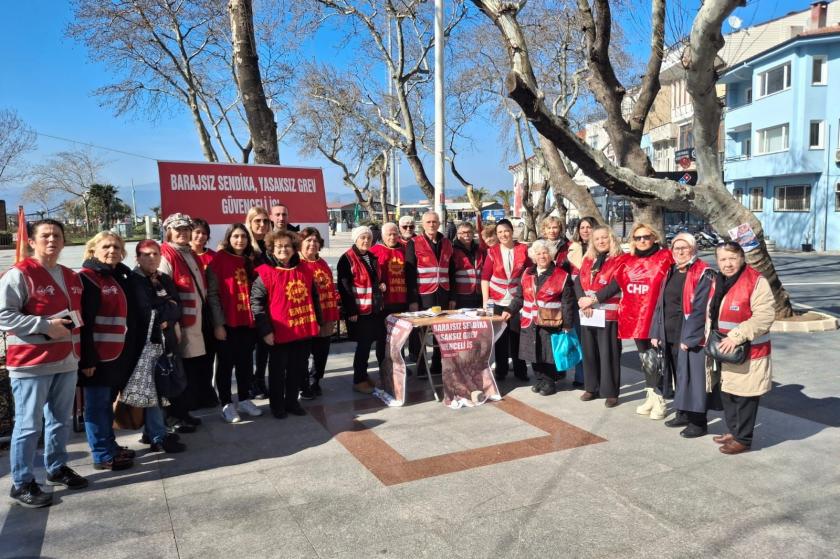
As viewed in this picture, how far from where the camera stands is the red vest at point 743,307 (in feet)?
14.4

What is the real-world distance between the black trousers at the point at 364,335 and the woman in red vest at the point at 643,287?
7.87 ft

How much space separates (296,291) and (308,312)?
0.21 meters

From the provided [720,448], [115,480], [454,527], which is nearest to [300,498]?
[454,527]

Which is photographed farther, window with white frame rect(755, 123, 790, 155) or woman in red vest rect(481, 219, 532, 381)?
window with white frame rect(755, 123, 790, 155)

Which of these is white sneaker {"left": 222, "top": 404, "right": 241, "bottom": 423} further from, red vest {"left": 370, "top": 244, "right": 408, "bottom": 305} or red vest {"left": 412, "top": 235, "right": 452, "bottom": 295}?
red vest {"left": 412, "top": 235, "right": 452, "bottom": 295}

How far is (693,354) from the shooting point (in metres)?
4.79

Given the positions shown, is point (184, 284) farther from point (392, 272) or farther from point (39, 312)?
point (392, 272)

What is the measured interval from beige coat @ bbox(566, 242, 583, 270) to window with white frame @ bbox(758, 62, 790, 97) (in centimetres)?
2717

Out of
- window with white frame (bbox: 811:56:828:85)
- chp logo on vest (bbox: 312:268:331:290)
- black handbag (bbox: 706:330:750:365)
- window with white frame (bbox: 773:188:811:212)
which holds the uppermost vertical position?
window with white frame (bbox: 811:56:828:85)

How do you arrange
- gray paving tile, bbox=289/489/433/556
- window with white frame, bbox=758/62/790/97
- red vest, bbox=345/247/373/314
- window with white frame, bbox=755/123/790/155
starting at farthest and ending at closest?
1. window with white frame, bbox=755/123/790/155
2. window with white frame, bbox=758/62/790/97
3. red vest, bbox=345/247/373/314
4. gray paving tile, bbox=289/489/433/556

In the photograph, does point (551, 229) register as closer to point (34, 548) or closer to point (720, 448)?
point (720, 448)

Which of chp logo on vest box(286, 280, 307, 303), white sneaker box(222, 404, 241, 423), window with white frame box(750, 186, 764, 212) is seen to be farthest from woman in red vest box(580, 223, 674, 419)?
window with white frame box(750, 186, 764, 212)

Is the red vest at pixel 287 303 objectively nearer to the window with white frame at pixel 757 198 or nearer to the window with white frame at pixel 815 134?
the window with white frame at pixel 815 134

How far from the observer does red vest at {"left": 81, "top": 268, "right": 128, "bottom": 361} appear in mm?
4102
